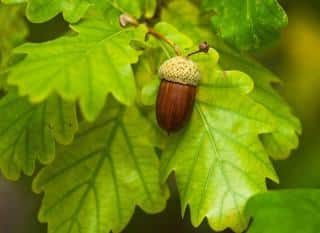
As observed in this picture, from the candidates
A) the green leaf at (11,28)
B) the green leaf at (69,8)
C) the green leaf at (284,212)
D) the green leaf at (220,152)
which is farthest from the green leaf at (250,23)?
the green leaf at (11,28)

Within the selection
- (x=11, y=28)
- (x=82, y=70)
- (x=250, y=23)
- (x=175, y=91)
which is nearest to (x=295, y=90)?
(x=11, y=28)

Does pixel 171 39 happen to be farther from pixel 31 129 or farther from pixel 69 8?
pixel 31 129

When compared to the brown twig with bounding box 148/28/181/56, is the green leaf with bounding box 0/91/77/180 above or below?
below

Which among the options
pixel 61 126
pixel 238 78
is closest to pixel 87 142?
pixel 61 126

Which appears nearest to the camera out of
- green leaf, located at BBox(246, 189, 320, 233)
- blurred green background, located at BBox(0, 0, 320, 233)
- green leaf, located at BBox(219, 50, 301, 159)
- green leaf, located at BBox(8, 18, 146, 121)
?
green leaf, located at BBox(8, 18, 146, 121)

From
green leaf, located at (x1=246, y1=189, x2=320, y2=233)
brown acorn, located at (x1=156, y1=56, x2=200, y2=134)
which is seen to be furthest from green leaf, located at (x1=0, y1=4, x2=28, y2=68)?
green leaf, located at (x1=246, y1=189, x2=320, y2=233)

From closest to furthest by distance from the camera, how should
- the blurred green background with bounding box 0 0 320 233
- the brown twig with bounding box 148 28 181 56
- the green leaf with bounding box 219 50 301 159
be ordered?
the brown twig with bounding box 148 28 181 56
the green leaf with bounding box 219 50 301 159
the blurred green background with bounding box 0 0 320 233

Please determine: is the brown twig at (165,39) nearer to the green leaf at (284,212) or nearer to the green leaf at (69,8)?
the green leaf at (69,8)

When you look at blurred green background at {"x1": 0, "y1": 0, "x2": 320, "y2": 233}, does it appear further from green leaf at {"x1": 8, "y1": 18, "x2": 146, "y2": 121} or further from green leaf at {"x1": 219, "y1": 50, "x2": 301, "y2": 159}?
green leaf at {"x1": 8, "y1": 18, "x2": 146, "y2": 121}
